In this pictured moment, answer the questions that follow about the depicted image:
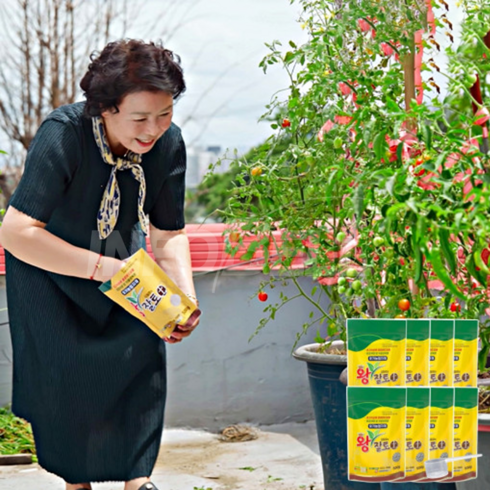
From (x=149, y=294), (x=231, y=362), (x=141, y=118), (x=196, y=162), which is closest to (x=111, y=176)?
(x=141, y=118)

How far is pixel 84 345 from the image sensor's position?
2.51 m

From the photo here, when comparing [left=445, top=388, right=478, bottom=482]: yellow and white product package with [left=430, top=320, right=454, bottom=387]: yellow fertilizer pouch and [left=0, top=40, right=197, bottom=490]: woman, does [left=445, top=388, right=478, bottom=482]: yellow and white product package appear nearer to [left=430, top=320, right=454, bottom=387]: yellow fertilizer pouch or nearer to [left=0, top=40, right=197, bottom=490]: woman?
[left=430, top=320, right=454, bottom=387]: yellow fertilizer pouch

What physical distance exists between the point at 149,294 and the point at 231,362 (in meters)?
1.89

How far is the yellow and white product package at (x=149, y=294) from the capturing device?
223cm

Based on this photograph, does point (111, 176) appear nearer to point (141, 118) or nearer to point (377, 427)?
point (141, 118)

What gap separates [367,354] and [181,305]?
0.67 m

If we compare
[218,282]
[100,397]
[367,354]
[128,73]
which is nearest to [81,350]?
[100,397]

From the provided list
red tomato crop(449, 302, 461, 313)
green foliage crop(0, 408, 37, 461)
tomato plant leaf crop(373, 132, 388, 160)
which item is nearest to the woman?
red tomato crop(449, 302, 461, 313)

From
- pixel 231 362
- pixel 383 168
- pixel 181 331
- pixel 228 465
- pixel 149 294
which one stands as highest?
pixel 383 168

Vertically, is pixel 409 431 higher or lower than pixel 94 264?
lower

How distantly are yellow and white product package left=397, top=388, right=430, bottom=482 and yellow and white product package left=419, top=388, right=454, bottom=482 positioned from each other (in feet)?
0.04

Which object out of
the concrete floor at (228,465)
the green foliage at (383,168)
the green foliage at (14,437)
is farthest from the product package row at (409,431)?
the green foliage at (14,437)

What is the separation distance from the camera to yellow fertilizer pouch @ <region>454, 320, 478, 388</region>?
181 cm

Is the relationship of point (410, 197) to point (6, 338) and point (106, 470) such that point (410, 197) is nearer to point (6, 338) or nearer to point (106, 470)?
point (106, 470)
